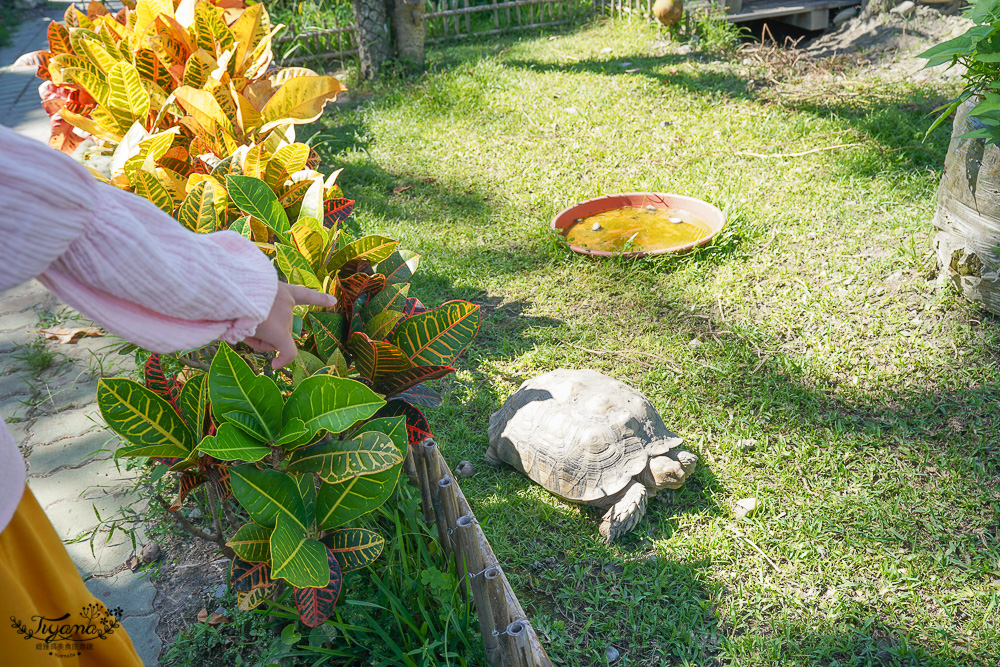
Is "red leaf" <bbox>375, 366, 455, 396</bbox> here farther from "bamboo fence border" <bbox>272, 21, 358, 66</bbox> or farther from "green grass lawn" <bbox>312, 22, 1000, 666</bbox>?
"bamboo fence border" <bbox>272, 21, 358, 66</bbox>

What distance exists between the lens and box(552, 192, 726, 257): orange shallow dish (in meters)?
3.90

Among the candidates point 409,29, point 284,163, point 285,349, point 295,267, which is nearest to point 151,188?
point 284,163

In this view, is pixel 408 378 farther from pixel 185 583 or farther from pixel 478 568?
pixel 185 583

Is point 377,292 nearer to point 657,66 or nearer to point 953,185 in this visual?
point 953,185

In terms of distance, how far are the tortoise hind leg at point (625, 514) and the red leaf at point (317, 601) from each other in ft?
3.78

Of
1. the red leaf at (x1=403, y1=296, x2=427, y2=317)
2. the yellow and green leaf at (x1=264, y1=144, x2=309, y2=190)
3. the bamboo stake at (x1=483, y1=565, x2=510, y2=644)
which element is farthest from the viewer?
the yellow and green leaf at (x1=264, y1=144, x2=309, y2=190)

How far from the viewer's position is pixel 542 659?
4.80 ft

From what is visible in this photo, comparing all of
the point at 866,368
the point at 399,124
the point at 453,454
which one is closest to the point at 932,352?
the point at 866,368

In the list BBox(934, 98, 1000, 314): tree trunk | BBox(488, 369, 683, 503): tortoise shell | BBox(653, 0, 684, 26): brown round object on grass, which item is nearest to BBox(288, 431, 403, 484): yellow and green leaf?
BBox(488, 369, 683, 503): tortoise shell

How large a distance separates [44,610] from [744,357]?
2861 mm

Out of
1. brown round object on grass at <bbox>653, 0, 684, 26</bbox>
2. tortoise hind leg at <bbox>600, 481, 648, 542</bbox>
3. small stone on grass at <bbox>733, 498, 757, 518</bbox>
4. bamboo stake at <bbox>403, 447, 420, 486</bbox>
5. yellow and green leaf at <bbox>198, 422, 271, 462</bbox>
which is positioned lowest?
small stone on grass at <bbox>733, 498, 757, 518</bbox>

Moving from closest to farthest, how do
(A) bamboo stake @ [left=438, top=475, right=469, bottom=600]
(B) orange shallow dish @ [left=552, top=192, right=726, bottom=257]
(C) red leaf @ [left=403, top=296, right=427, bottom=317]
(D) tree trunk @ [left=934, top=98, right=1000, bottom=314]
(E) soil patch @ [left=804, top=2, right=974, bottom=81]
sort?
(A) bamboo stake @ [left=438, top=475, right=469, bottom=600], (C) red leaf @ [left=403, top=296, right=427, bottom=317], (D) tree trunk @ [left=934, top=98, right=1000, bottom=314], (B) orange shallow dish @ [left=552, top=192, right=726, bottom=257], (E) soil patch @ [left=804, top=2, right=974, bottom=81]

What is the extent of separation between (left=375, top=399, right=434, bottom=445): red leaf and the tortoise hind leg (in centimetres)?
88

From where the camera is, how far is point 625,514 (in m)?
2.39
